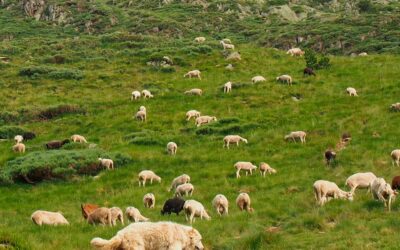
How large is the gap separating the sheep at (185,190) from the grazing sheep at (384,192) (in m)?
7.30

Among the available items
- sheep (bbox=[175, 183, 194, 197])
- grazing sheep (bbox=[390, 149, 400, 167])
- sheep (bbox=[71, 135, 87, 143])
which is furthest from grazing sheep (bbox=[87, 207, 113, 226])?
sheep (bbox=[71, 135, 87, 143])

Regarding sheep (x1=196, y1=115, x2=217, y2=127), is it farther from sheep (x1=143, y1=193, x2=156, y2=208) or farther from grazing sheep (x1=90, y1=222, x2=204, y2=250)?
grazing sheep (x1=90, y1=222, x2=204, y2=250)

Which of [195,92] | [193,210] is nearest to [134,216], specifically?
[193,210]

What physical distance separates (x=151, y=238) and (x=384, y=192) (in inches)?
364

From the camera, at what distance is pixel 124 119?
1391 inches

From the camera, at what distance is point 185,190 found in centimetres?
2169

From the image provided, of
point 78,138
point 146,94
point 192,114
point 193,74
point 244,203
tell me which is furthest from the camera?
point 193,74

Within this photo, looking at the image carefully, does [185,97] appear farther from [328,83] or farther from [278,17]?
[278,17]

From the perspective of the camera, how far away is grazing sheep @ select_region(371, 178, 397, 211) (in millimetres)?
16952

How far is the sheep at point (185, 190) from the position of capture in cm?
2167

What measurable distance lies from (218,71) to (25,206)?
28.3 meters

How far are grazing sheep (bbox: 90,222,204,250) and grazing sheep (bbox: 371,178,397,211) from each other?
7701 mm

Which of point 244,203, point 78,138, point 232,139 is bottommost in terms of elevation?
point 78,138

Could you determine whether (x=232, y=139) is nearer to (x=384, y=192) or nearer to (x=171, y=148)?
(x=171, y=148)
